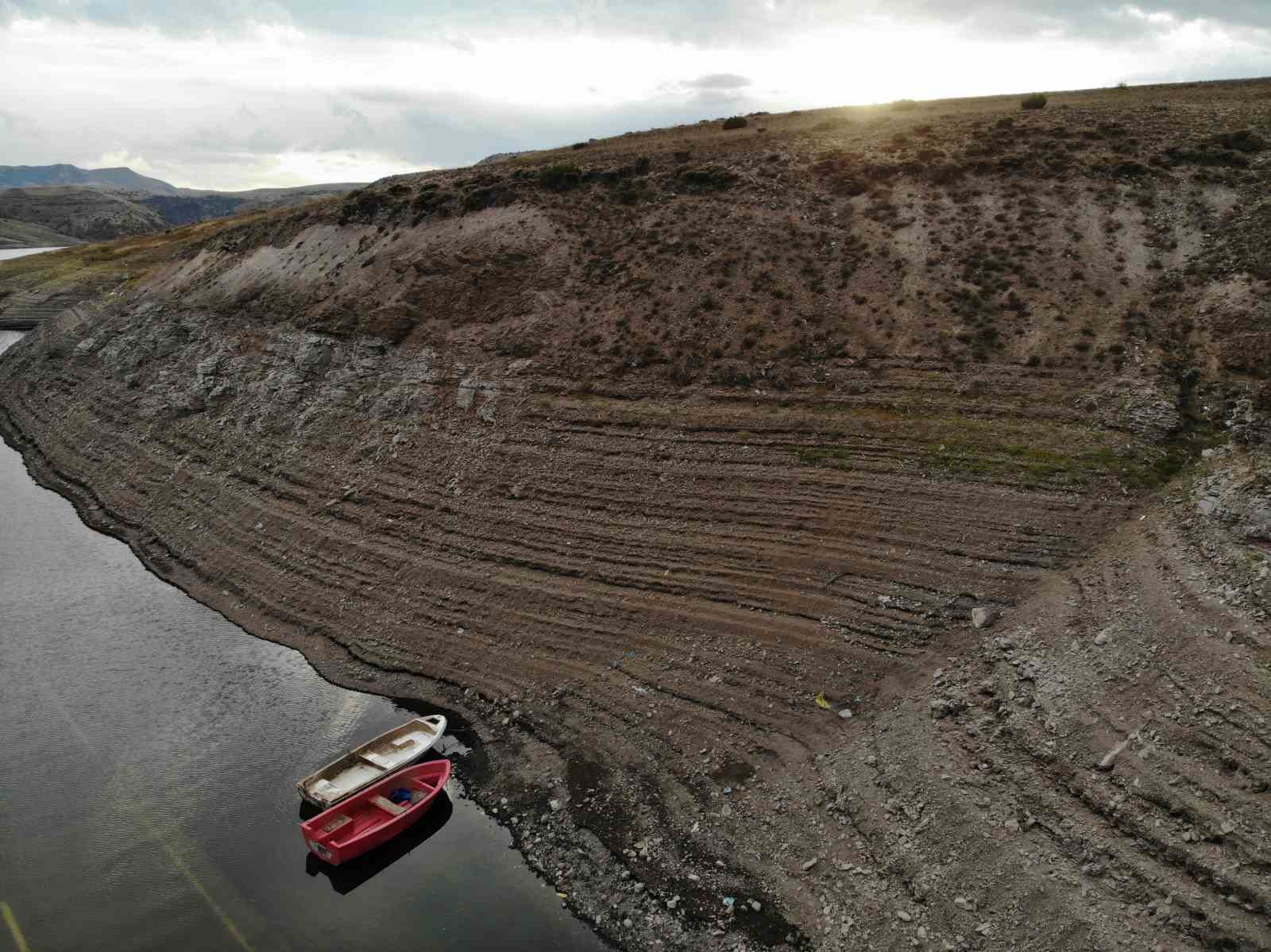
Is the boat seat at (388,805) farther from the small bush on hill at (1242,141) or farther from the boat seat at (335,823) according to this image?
the small bush on hill at (1242,141)

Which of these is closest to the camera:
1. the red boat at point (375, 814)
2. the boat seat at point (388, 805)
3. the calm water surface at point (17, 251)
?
the red boat at point (375, 814)

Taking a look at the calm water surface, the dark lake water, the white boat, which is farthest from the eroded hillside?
the calm water surface

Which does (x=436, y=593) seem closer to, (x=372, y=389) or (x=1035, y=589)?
(x=372, y=389)

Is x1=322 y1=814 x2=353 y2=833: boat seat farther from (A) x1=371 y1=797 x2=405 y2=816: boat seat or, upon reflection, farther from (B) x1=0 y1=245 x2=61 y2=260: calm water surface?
(B) x1=0 y1=245 x2=61 y2=260: calm water surface

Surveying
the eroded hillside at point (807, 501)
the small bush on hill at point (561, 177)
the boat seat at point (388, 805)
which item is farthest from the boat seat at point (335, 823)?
the small bush on hill at point (561, 177)

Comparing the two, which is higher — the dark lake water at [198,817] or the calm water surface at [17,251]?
the calm water surface at [17,251]

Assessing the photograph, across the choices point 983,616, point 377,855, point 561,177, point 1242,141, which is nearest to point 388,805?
point 377,855

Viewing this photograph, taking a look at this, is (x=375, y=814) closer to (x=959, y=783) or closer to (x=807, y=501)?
(x=959, y=783)

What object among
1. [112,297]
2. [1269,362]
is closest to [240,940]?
[1269,362]
